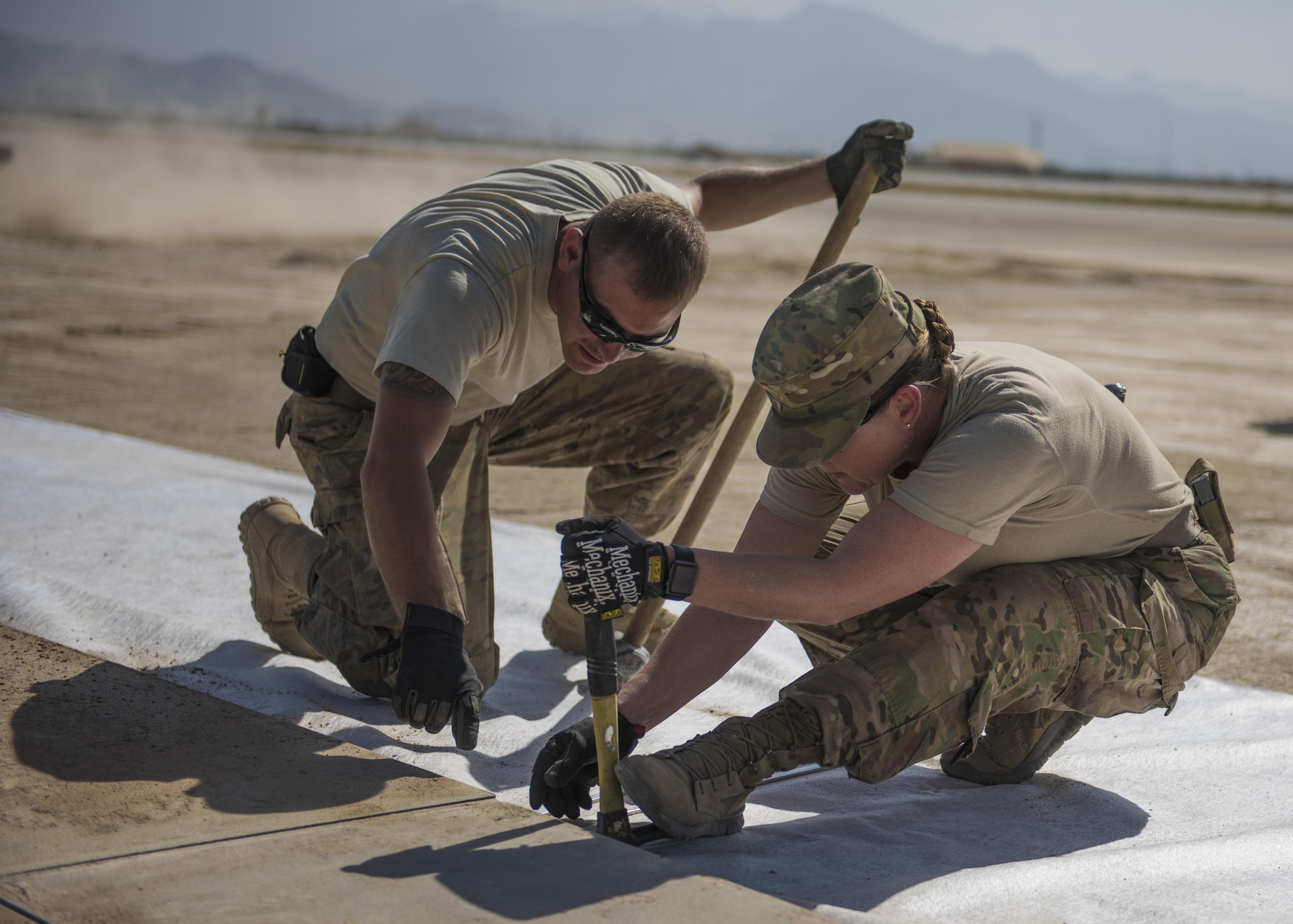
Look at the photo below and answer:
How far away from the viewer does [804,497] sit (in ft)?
7.75

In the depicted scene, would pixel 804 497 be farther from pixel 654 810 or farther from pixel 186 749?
pixel 186 749

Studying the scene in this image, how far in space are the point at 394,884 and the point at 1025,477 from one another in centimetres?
124

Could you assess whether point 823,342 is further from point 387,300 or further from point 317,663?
point 317,663

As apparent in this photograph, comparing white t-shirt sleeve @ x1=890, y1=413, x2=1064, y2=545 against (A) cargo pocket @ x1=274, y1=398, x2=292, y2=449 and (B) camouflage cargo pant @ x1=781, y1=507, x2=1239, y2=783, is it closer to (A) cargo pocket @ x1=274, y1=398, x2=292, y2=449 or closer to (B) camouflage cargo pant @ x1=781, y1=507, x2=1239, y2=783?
(B) camouflage cargo pant @ x1=781, y1=507, x2=1239, y2=783

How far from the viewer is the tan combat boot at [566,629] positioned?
127 inches

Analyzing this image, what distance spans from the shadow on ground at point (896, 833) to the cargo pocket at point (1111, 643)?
216 millimetres

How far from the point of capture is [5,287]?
11219 millimetres

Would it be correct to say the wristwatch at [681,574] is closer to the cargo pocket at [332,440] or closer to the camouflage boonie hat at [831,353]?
the camouflage boonie hat at [831,353]

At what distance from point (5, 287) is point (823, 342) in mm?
11316

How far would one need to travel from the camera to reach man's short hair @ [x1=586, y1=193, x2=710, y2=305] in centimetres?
244

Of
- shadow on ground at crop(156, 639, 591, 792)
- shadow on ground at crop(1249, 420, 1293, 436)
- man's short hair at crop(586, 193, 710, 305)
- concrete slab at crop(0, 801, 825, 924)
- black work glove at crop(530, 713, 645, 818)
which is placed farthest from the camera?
shadow on ground at crop(1249, 420, 1293, 436)

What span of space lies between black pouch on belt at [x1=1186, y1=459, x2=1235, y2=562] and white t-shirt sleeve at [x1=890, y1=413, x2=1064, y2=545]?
764 mm

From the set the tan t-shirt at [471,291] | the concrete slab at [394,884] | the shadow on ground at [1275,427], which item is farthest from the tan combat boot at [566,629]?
the shadow on ground at [1275,427]

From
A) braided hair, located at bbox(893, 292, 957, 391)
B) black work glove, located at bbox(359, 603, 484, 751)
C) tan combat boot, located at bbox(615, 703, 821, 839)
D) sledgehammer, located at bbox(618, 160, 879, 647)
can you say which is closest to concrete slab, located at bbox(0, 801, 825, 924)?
tan combat boot, located at bbox(615, 703, 821, 839)
